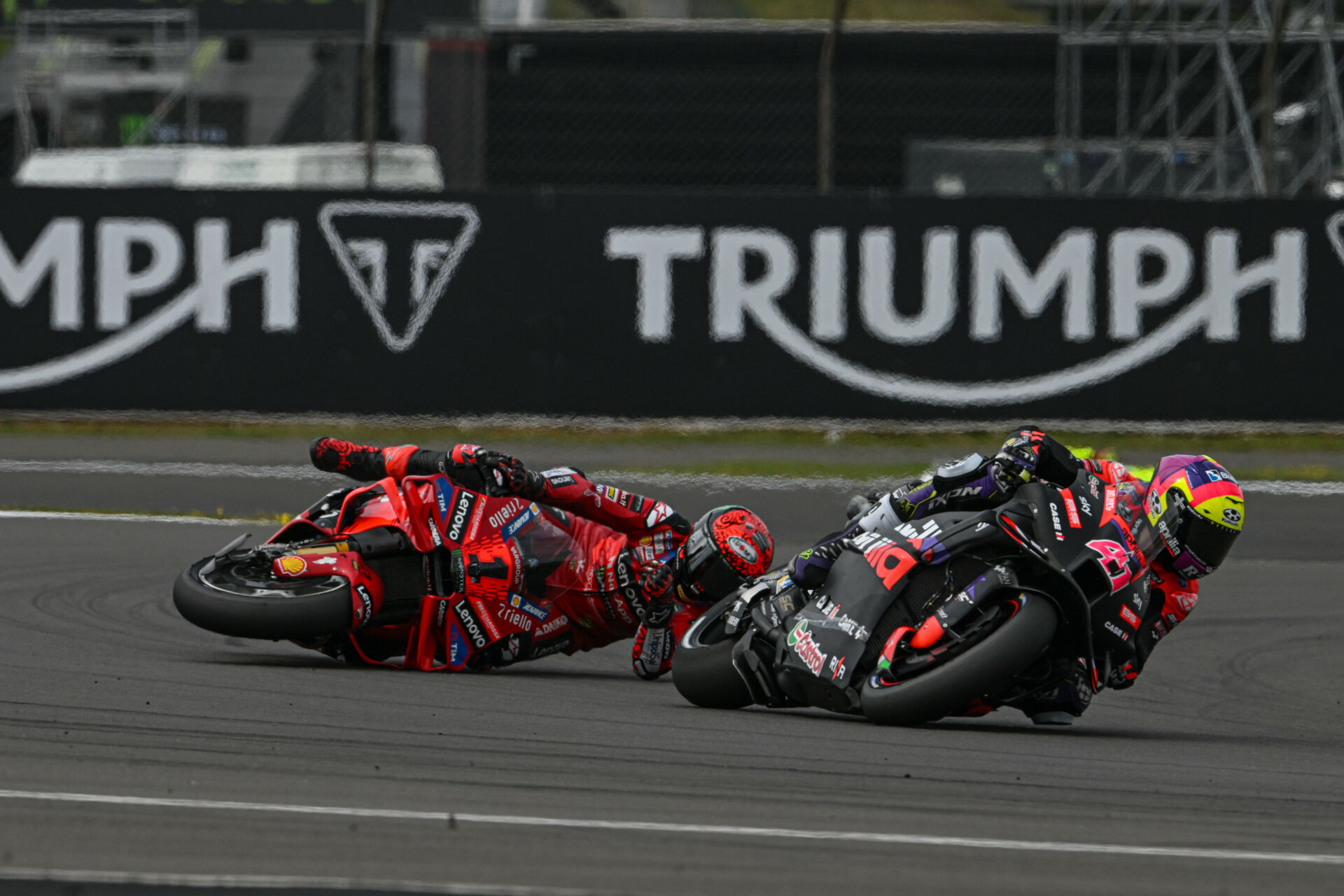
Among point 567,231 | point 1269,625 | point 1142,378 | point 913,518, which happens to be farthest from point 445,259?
point 913,518

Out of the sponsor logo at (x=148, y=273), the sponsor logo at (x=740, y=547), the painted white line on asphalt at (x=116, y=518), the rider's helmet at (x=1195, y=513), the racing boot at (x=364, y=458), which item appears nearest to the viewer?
the rider's helmet at (x=1195, y=513)

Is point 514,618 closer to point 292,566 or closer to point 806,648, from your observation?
point 292,566

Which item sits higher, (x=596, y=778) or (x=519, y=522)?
(x=519, y=522)

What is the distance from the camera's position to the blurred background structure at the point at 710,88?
1959cm

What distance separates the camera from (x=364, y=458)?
6520mm

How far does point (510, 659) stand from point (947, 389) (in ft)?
25.1

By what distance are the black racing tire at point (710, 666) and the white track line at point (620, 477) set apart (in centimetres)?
537

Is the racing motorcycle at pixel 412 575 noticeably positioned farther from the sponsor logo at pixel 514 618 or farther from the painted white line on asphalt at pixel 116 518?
the painted white line on asphalt at pixel 116 518

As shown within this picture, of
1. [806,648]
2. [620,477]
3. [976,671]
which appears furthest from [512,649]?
[620,477]

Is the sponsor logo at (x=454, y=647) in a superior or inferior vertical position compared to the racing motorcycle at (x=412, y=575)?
inferior

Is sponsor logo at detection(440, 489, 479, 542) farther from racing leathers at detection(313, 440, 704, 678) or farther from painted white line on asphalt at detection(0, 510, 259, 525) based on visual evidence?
painted white line on asphalt at detection(0, 510, 259, 525)

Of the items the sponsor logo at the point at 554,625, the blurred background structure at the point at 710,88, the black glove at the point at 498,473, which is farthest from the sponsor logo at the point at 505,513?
the blurred background structure at the point at 710,88

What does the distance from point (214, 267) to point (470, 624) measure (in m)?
7.80

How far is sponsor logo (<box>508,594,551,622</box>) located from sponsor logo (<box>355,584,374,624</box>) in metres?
0.49
